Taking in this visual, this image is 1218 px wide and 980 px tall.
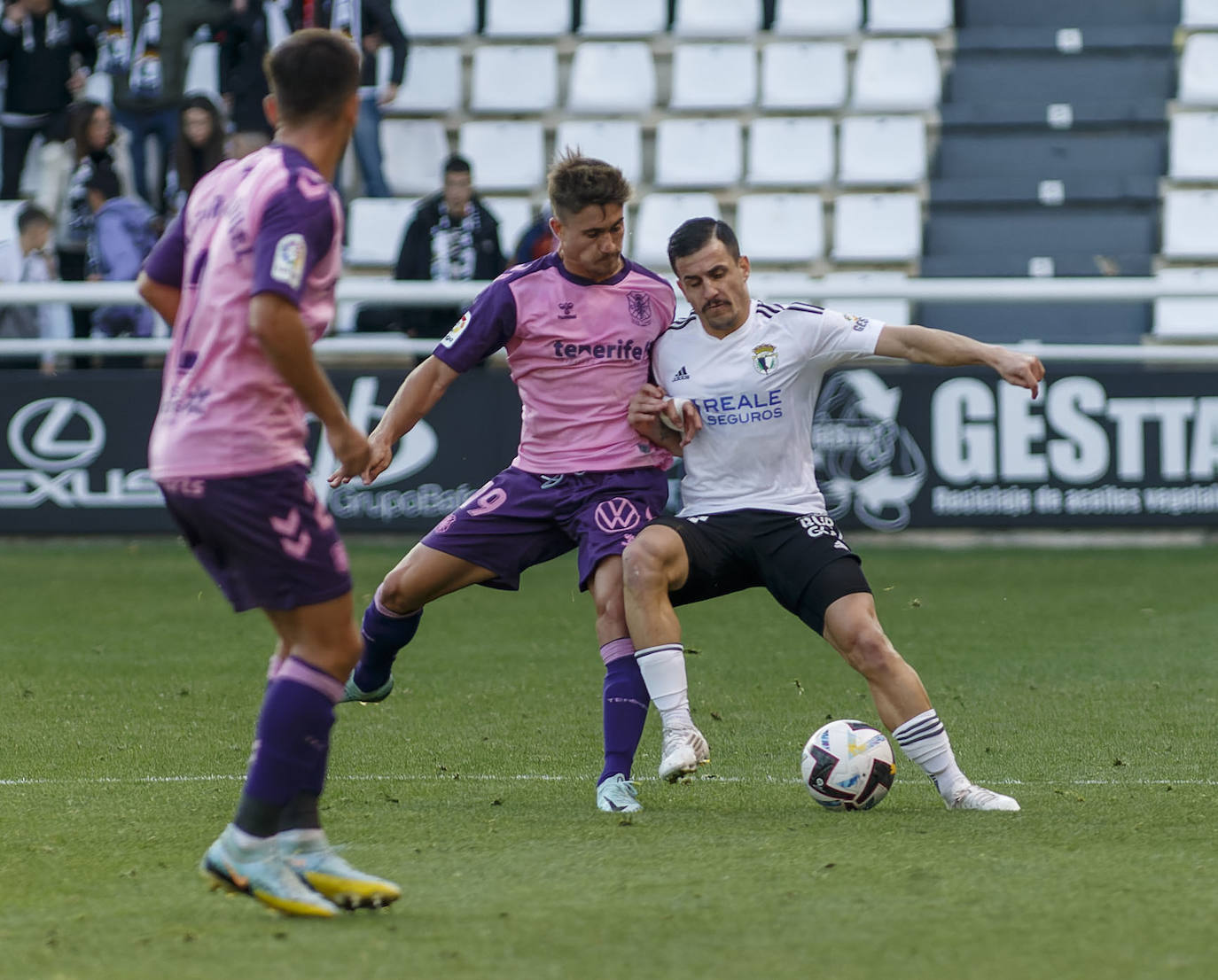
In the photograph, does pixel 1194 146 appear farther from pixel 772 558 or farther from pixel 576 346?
pixel 772 558

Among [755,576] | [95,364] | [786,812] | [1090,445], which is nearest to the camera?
[786,812]

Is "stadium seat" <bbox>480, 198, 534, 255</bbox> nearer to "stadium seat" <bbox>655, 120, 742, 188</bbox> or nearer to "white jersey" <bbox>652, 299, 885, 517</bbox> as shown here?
"stadium seat" <bbox>655, 120, 742, 188</bbox>

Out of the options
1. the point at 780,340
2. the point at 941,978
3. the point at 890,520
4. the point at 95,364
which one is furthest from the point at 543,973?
the point at 95,364

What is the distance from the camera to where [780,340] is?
571 cm

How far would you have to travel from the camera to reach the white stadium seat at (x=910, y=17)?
52.8ft

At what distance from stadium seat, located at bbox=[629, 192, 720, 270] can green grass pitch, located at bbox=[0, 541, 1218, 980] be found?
17.1 ft

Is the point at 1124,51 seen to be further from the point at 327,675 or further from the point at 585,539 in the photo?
the point at 327,675

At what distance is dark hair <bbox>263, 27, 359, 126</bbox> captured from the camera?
12.7 feet

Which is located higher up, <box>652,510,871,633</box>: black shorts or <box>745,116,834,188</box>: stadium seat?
<box>745,116,834,188</box>: stadium seat

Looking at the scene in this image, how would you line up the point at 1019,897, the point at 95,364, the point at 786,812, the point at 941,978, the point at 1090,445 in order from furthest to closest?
1. the point at 95,364
2. the point at 1090,445
3. the point at 786,812
4. the point at 1019,897
5. the point at 941,978

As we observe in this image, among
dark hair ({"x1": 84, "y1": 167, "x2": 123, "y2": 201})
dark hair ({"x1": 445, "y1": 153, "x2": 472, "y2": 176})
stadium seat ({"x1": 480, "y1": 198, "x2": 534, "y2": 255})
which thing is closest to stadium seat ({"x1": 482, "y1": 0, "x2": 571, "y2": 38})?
stadium seat ({"x1": 480, "y1": 198, "x2": 534, "y2": 255})

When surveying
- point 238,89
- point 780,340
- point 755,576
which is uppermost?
point 238,89

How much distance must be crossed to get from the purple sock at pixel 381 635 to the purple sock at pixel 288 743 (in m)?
2.16

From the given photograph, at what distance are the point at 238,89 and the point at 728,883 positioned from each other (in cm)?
1101
